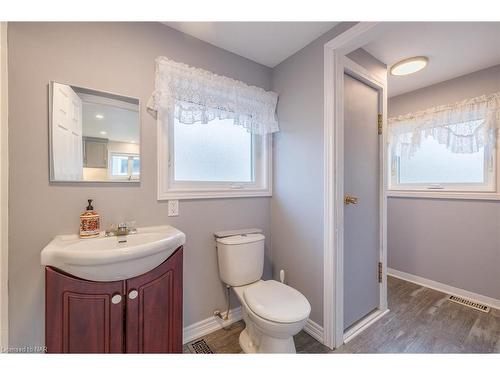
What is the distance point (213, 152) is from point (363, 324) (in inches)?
71.3

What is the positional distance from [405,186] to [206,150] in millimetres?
2448

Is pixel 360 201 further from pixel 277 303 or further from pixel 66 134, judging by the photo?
pixel 66 134

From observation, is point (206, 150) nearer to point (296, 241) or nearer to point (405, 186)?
point (296, 241)

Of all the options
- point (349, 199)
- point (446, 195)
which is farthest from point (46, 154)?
point (446, 195)

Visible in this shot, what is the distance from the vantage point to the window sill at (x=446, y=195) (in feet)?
6.12

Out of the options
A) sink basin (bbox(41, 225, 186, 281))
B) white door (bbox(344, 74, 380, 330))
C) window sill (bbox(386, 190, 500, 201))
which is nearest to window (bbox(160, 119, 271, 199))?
sink basin (bbox(41, 225, 186, 281))

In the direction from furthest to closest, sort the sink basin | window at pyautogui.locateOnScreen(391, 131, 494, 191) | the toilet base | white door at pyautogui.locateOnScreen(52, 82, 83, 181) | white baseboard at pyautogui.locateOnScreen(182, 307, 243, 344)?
1. window at pyautogui.locateOnScreen(391, 131, 494, 191)
2. white baseboard at pyautogui.locateOnScreen(182, 307, 243, 344)
3. the toilet base
4. white door at pyautogui.locateOnScreen(52, 82, 83, 181)
5. the sink basin

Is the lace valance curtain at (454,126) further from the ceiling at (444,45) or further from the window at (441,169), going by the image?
the ceiling at (444,45)

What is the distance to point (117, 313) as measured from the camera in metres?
0.92

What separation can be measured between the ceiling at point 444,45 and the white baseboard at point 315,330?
6.63 feet

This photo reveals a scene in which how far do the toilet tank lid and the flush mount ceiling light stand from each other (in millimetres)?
1937

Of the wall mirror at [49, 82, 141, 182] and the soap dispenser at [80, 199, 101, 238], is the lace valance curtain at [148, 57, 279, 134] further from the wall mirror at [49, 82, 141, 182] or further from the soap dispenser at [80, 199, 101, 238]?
the soap dispenser at [80, 199, 101, 238]

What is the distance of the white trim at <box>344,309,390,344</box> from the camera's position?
1.49 metres
